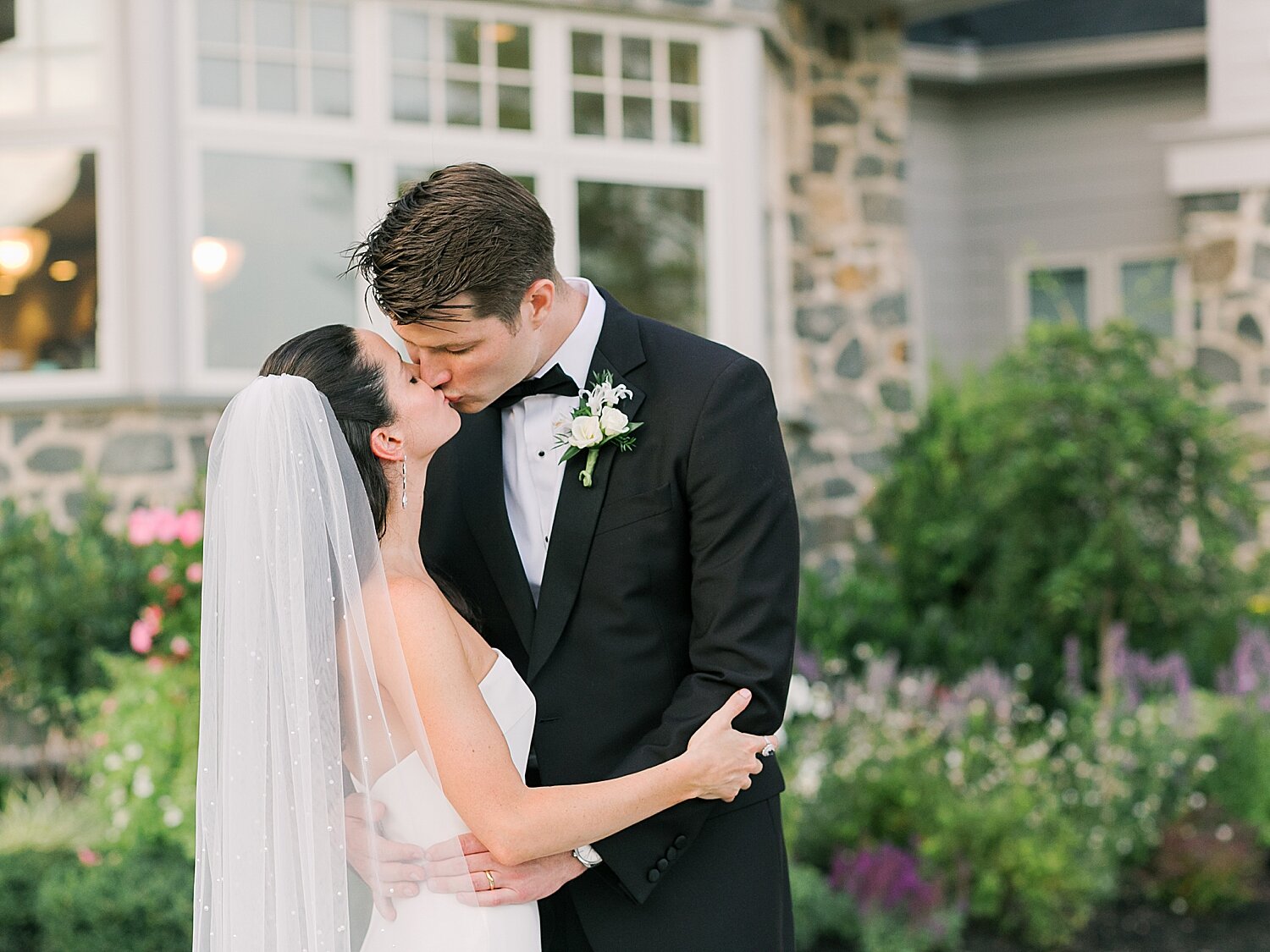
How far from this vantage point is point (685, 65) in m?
8.18

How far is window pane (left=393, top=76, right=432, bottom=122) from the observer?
7.60 meters

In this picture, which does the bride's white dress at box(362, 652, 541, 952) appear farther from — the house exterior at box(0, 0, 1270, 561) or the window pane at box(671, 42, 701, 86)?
the window pane at box(671, 42, 701, 86)

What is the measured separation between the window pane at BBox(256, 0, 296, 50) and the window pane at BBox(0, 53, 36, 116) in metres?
1.13

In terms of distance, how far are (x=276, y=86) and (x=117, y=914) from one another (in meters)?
4.56

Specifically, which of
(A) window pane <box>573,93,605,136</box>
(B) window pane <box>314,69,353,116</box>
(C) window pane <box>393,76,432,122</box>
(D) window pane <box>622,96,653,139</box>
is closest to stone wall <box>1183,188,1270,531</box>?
(D) window pane <box>622,96,653,139</box>

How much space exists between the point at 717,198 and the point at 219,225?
9.33ft

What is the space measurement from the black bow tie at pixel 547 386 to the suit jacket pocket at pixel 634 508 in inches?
9.5

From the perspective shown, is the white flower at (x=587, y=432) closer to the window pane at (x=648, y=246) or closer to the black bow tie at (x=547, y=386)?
the black bow tie at (x=547, y=386)

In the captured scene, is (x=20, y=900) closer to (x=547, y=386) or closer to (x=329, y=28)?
(x=547, y=386)

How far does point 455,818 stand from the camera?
2.46 meters

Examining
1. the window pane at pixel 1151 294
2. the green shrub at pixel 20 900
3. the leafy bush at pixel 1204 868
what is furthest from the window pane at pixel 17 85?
the window pane at pixel 1151 294

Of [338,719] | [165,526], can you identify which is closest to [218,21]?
[165,526]

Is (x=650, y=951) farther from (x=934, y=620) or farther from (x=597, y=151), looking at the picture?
(x=597, y=151)

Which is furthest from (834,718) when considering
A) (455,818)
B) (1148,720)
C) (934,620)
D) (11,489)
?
(11,489)
